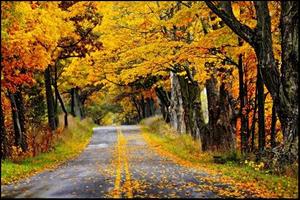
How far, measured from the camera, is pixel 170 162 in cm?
2158

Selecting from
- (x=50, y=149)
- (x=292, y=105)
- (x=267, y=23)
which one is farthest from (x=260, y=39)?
(x=50, y=149)

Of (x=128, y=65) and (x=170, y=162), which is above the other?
(x=128, y=65)

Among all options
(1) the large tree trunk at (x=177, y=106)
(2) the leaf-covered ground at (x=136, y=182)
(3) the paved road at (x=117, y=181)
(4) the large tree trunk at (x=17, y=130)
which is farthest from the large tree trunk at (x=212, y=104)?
(1) the large tree trunk at (x=177, y=106)

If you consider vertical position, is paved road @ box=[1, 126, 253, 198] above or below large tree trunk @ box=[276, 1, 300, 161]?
below

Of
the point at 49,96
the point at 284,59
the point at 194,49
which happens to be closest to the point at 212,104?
the point at 194,49

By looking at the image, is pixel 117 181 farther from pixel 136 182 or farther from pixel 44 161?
pixel 44 161

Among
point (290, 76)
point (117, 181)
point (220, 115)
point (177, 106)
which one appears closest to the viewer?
point (117, 181)

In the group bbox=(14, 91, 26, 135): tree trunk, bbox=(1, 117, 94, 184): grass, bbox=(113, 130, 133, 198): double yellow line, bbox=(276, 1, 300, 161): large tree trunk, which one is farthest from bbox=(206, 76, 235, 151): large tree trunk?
bbox=(14, 91, 26, 135): tree trunk

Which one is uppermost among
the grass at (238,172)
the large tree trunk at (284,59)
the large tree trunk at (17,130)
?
the large tree trunk at (284,59)

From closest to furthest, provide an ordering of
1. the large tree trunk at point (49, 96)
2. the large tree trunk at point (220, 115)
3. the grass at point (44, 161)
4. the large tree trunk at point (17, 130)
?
the grass at point (44, 161) → the large tree trunk at point (17, 130) → the large tree trunk at point (220, 115) → the large tree trunk at point (49, 96)

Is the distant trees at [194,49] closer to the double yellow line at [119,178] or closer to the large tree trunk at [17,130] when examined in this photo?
the large tree trunk at [17,130]

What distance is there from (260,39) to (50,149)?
15357mm

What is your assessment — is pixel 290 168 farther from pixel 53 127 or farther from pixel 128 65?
pixel 53 127

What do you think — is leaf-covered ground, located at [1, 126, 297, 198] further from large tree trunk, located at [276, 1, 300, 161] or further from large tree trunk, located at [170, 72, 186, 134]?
large tree trunk, located at [170, 72, 186, 134]
